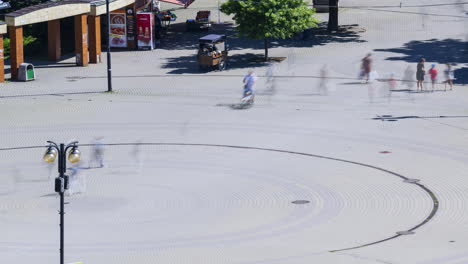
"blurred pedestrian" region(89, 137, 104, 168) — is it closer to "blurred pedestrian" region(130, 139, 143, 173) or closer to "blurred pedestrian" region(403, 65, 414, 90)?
"blurred pedestrian" region(130, 139, 143, 173)

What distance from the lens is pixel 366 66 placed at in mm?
48594

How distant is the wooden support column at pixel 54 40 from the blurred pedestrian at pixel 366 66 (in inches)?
745

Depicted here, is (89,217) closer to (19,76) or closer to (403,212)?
(403,212)

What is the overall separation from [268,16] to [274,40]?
7.81 metres

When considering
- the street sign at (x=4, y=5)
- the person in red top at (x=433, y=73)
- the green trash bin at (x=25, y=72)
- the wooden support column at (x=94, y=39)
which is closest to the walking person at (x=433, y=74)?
the person in red top at (x=433, y=73)

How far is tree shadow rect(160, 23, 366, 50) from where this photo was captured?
2355 inches

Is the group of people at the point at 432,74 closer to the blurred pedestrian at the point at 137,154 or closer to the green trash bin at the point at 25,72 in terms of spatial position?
the blurred pedestrian at the point at 137,154

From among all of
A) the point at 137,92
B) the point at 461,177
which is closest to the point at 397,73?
the point at 137,92

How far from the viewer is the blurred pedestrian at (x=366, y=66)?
48.4 metres

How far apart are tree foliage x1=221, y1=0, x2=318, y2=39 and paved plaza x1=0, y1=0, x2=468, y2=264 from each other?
6.66 feet

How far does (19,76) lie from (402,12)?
29.5 meters

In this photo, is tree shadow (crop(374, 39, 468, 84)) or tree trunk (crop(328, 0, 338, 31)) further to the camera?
tree trunk (crop(328, 0, 338, 31))

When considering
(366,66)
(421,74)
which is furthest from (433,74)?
(366,66)

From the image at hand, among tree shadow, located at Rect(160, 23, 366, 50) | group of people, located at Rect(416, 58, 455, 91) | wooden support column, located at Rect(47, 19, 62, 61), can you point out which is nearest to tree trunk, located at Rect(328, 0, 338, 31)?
tree shadow, located at Rect(160, 23, 366, 50)
